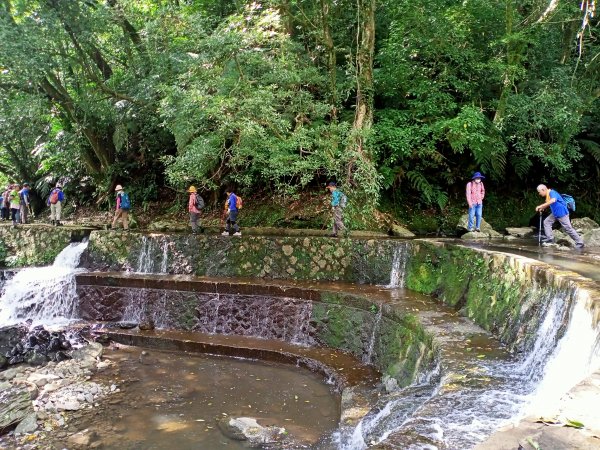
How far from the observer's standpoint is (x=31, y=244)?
47.1 feet

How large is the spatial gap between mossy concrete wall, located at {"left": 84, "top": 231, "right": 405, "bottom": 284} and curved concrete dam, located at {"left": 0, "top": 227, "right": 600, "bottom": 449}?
0.03 m

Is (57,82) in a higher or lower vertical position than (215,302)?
higher

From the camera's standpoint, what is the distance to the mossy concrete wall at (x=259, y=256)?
1051 centimetres

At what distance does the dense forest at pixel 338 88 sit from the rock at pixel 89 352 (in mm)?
4480

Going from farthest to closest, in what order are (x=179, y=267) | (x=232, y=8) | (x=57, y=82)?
(x=232, y=8) < (x=57, y=82) < (x=179, y=267)

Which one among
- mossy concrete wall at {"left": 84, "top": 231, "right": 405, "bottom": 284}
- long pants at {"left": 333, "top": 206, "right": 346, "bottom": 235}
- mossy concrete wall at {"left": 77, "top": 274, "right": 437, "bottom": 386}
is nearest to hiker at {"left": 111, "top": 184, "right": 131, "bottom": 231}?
mossy concrete wall at {"left": 84, "top": 231, "right": 405, "bottom": 284}

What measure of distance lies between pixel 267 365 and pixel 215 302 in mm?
2393

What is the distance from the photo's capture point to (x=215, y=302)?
10.3 m

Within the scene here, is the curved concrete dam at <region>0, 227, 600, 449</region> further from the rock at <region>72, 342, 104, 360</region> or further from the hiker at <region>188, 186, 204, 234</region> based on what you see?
the hiker at <region>188, 186, 204, 234</region>

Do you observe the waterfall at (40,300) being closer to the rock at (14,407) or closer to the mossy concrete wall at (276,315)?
the mossy concrete wall at (276,315)

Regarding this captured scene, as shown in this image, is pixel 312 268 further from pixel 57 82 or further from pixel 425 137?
pixel 57 82

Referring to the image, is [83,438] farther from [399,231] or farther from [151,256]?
[399,231]

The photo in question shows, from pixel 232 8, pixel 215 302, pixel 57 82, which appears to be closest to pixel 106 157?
pixel 57 82

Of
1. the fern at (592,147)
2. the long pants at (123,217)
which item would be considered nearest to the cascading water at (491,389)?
the fern at (592,147)
